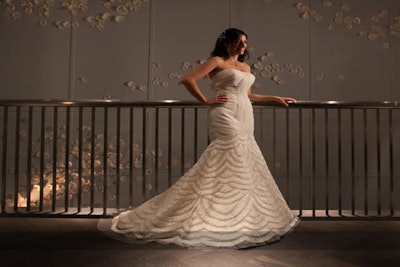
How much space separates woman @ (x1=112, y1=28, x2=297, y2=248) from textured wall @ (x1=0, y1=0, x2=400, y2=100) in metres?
2.50

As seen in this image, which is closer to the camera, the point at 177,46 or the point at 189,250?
the point at 189,250

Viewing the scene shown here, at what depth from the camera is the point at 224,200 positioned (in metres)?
2.25

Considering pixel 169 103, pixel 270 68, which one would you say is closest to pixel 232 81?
pixel 169 103

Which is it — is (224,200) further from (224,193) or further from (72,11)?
(72,11)

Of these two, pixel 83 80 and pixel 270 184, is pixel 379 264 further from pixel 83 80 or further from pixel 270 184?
pixel 83 80

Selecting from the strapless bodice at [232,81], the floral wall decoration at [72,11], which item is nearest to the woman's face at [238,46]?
the strapless bodice at [232,81]

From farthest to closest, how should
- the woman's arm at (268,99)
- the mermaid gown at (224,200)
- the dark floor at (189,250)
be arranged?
the woman's arm at (268,99) → the mermaid gown at (224,200) → the dark floor at (189,250)

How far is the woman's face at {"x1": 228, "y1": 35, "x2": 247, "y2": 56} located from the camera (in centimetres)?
241

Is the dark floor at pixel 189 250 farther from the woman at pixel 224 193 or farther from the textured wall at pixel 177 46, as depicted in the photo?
the textured wall at pixel 177 46

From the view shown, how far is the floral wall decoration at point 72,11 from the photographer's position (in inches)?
196

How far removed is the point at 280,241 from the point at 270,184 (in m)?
0.39

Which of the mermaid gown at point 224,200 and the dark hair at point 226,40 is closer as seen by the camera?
the mermaid gown at point 224,200

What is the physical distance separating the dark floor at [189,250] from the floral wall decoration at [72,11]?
128 inches

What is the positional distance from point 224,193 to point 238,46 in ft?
3.19
